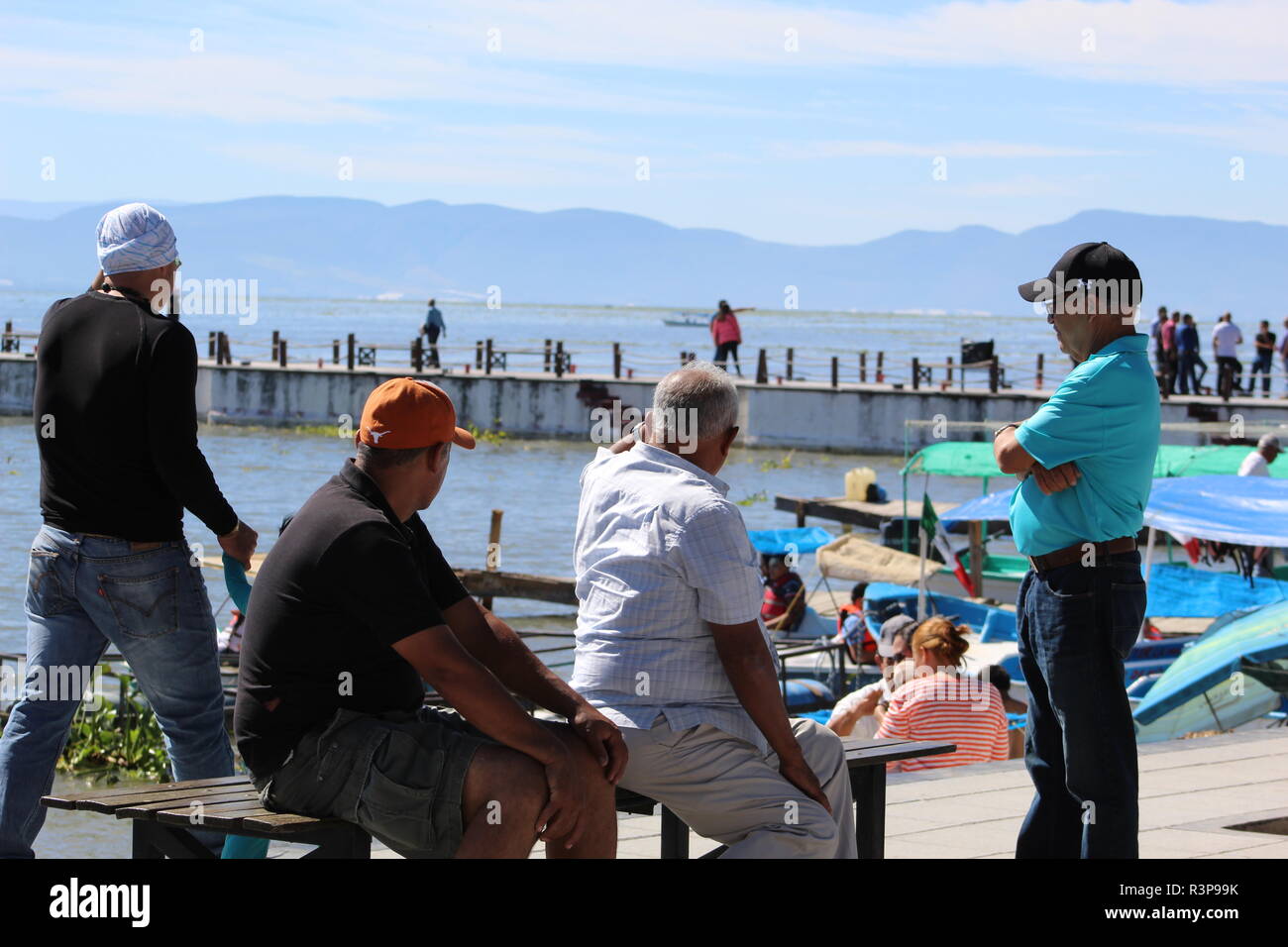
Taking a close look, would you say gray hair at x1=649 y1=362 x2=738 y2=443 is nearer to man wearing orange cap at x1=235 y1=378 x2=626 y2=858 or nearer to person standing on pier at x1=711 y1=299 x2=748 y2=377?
man wearing orange cap at x1=235 y1=378 x2=626 y2=858

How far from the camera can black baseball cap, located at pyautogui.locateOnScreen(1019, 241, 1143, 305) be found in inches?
163

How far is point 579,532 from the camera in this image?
396 centimetres

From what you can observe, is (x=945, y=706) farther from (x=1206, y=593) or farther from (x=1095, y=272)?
(x=1206, y=593)

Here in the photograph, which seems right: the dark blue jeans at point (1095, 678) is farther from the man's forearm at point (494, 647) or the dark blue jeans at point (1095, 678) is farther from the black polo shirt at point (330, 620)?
the black polo shirt at point (330, 620)

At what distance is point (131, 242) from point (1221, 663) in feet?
22.8

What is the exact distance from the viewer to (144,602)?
424 centimetres

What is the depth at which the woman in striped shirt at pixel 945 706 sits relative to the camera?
689 centimetres

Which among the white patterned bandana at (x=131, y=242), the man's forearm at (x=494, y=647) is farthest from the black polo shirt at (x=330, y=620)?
the white patterned bandana at (x=131, y=242)

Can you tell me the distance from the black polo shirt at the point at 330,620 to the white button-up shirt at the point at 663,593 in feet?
1.53

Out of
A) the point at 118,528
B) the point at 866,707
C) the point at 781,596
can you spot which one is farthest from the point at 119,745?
the point at 118,528
